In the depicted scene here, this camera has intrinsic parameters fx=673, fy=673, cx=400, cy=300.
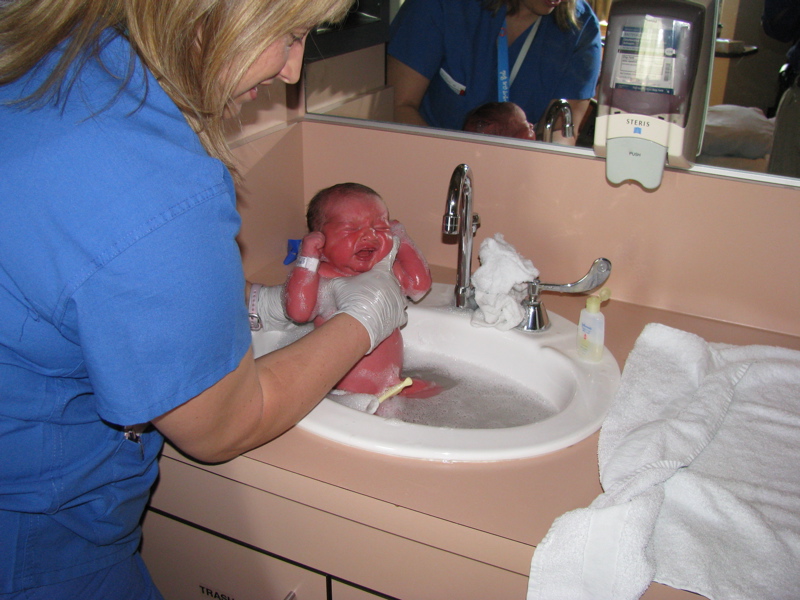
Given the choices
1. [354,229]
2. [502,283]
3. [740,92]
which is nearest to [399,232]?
[354,229]

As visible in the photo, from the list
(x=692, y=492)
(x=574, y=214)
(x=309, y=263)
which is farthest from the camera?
(x=574, y=214)

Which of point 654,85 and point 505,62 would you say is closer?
point 654,85

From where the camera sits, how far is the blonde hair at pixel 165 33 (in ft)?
2.28

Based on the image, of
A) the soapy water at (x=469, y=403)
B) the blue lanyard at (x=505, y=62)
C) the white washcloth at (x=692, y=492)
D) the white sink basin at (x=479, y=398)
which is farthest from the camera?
the blue lanyard at (x=505, y=62)

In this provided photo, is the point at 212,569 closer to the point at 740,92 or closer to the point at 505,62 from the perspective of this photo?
the point at 505,62

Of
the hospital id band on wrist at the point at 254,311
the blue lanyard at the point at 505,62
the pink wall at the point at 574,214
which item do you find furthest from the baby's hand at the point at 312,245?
the blue lanyard at the point at 505,62

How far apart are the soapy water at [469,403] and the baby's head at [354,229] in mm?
270

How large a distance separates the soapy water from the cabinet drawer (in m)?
0.31

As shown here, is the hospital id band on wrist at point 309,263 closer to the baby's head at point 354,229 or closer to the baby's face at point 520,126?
the baby's head at point 354,229

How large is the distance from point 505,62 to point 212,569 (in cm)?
114

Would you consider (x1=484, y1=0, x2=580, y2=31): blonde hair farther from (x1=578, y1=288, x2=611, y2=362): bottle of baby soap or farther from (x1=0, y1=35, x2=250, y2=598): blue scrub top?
(x1=0, y1=35, x2=250, y2=598): blue scrub top

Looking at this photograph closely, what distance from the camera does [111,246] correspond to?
0.64m

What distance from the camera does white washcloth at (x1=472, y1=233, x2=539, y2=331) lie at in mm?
1306

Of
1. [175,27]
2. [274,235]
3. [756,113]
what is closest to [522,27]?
[756,113]
